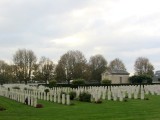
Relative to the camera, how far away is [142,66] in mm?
98062

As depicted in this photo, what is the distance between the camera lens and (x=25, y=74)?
87.7 metres

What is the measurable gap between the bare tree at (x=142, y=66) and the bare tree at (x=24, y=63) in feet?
102

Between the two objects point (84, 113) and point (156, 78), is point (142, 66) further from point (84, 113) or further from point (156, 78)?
point (84, 113)

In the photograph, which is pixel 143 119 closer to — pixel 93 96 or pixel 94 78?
pixel 93 96

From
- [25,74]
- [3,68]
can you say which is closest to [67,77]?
[25,74]

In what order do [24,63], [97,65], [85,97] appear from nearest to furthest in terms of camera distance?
[85,97], [24,63], [97,65]

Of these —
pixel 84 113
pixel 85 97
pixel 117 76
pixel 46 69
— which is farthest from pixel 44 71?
pixel 84 113

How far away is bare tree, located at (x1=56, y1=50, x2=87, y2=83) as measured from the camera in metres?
→ 83.8

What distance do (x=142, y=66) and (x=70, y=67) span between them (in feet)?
80.4

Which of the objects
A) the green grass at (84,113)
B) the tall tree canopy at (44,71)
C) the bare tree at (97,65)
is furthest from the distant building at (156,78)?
the green grass at (84,113)

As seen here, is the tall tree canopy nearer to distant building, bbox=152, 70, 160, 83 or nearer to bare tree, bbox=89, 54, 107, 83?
bare tree, bbox=89, 54, 107, 83

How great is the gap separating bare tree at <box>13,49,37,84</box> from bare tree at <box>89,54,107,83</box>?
16534mm

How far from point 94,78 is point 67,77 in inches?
388

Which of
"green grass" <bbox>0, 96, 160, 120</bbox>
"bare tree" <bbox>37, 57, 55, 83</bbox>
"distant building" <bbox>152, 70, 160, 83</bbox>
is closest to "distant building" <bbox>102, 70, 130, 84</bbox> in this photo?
"distant building" <bbox>152, 70, 160, 83</bbox>
